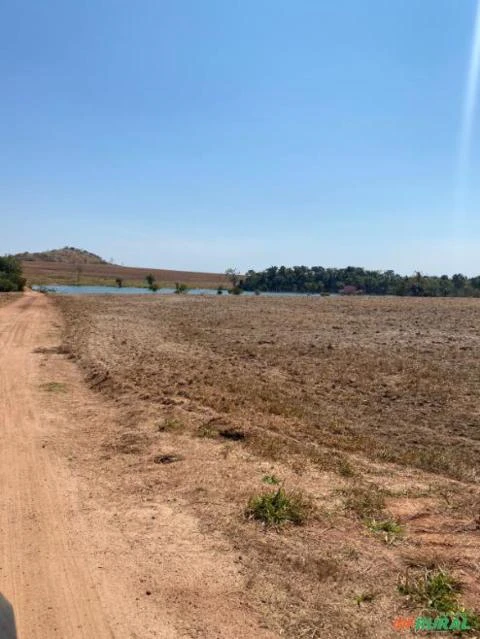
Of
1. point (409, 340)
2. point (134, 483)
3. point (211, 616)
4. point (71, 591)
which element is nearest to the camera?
point (211, 616)

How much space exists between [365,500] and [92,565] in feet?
9.44

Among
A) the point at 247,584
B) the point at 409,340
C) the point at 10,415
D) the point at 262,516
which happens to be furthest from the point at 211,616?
the point at 409,340

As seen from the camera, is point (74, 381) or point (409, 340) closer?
point (74, 381)

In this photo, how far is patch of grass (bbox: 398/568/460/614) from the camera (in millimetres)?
3742

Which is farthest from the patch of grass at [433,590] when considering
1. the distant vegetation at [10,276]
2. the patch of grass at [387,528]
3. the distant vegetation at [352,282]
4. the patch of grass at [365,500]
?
the distant vegetation at [352,282]

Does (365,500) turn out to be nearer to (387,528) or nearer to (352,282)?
(387,528)

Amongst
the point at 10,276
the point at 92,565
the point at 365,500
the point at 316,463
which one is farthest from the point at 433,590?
the point at 10,276

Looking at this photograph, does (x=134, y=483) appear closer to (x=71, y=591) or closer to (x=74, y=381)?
(x=71, y=591)

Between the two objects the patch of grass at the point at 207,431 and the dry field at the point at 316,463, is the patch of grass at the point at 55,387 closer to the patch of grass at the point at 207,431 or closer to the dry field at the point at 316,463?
the dry field at the point at 316,463

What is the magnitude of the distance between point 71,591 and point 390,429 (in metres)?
6.26

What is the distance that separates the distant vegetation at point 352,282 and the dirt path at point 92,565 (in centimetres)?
10477

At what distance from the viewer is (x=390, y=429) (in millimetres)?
8859

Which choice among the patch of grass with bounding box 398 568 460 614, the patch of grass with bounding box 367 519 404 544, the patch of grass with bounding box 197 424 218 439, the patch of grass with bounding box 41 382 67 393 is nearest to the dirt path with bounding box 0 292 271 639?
the patch of grass with bounding box 398 568 460 614

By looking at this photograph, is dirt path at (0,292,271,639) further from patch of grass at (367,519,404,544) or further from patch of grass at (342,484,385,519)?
patch of grass at (342,484,385,519)
